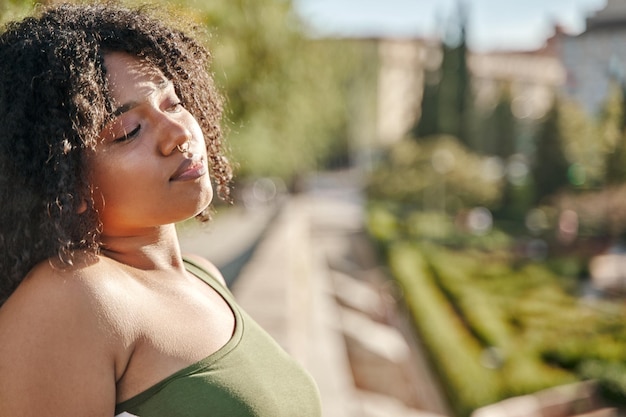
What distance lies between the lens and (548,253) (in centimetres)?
1858

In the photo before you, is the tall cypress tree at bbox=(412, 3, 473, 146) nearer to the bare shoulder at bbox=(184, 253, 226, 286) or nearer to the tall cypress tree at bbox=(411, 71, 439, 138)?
the tall cypress tree at bbox=(411, 71, 439, 138)

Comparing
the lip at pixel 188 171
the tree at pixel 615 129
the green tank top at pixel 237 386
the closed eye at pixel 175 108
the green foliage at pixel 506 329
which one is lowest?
the green foliage at pixel 506 329

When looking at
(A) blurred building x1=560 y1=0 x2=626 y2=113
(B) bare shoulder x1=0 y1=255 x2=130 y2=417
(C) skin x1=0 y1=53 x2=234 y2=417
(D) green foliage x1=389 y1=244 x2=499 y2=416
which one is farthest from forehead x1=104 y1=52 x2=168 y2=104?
(D) green foliage x1=389 y1=244 x2=499 y2=416

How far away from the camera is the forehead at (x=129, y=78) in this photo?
104cm

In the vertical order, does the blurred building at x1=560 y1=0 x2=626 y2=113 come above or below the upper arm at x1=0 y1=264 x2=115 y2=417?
below

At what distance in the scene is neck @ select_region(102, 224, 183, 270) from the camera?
1059 millimetres

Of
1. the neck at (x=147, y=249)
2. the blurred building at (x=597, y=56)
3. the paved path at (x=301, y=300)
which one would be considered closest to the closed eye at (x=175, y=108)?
the neck at (x=147, y=249)

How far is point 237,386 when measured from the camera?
1.03 metres

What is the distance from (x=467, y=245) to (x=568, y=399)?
1160 centimetres

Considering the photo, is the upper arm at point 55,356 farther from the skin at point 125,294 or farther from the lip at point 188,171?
the lip at point 188,171

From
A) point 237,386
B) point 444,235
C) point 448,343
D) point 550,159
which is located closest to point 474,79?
point 550,159

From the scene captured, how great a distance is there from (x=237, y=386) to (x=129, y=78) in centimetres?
44

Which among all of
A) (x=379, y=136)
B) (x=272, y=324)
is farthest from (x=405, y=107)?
(x=272, y=324)

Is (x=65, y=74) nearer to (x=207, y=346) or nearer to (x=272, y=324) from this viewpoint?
(x=207, y=346)
